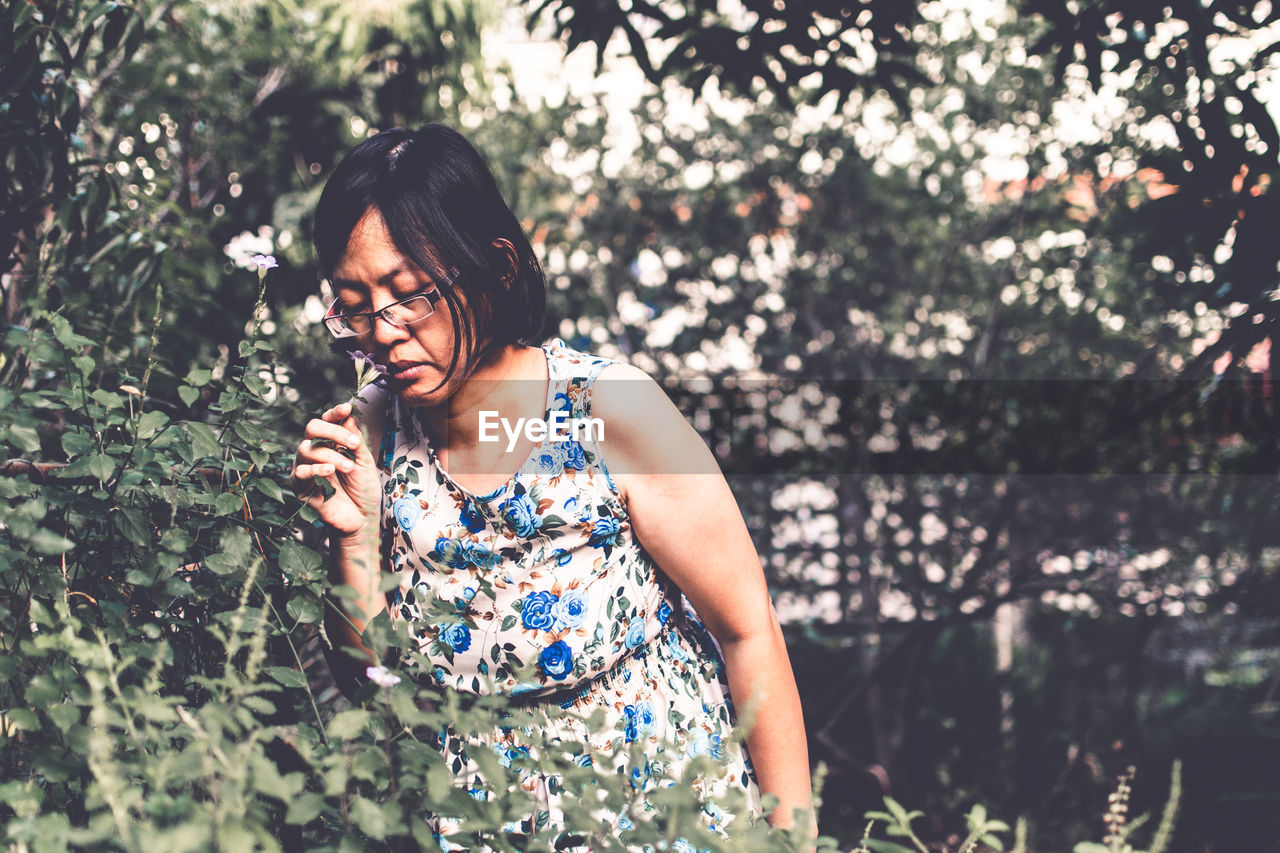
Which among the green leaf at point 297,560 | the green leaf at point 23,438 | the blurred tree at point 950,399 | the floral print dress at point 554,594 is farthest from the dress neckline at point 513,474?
the blurred tree at point 950,399

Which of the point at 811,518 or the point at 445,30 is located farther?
the point at 445,30

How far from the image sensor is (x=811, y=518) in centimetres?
466

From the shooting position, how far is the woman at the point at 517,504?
1331mm

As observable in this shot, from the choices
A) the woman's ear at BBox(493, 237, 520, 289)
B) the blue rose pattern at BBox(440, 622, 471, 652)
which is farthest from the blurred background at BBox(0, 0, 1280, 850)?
the blue rose pattern at BBox(440, 622, 471, 652)

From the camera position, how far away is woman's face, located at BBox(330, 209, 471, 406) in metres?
1.31

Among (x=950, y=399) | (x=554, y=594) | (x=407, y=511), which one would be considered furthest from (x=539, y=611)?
(x=950, y=399)

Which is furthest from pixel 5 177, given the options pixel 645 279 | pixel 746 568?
pixel 645 279

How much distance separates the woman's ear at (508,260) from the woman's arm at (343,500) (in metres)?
0.35

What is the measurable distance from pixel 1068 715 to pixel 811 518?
1.64 m

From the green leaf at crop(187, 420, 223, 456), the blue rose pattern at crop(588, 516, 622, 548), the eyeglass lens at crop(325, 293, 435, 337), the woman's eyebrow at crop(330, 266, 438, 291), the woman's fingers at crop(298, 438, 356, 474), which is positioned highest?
the woman's eyebrow at crop(330, 266, 438, 291)

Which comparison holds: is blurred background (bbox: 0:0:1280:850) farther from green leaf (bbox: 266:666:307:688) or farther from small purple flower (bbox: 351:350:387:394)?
green leaf (bbox: 266:666:307:688)

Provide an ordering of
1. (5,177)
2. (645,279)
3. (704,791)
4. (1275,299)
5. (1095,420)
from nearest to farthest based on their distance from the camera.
→ (704,791), (5,177), (1275,299), (1095,420), (645,279)

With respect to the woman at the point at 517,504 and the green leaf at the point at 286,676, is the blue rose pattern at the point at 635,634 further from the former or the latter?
the green leaf at the point at 286,676

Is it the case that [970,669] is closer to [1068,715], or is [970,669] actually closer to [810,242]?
[1068,715]
